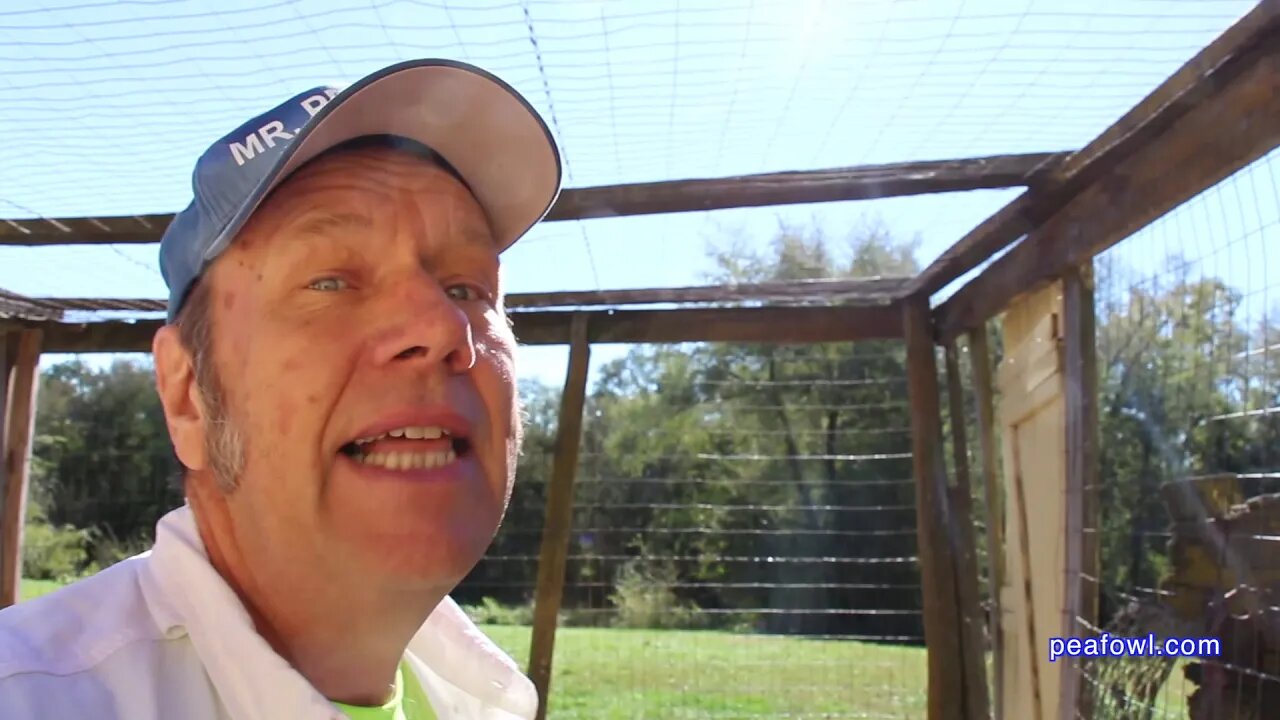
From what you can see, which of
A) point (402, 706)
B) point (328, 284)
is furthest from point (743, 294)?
point (328, 284)

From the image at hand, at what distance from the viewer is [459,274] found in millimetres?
1347

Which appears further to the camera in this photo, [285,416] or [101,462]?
[101,462]

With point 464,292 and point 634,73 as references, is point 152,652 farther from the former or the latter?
point 634,73

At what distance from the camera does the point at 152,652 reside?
3.43 ft

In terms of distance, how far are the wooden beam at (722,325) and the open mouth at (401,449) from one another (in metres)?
2.79

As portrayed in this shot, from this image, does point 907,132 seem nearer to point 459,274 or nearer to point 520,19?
point 520,19

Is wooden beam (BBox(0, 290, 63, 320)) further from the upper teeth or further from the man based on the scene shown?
the upper teeth

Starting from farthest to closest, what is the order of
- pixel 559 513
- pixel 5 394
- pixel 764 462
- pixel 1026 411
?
pixel 764 462, pixel 5 394, pixel 559 513, pixel 1026 411

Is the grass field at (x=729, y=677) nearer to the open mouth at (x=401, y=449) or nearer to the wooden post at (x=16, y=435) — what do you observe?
the wooden post at (x=16, y=435)

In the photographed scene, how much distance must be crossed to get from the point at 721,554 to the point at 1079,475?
4706 millimetres

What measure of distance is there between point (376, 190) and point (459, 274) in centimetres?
15

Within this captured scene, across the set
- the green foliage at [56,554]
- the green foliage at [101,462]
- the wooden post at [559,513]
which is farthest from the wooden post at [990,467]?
the green foliage at [56,554]

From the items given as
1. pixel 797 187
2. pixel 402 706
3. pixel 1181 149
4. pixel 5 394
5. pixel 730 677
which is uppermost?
pixel 797 187

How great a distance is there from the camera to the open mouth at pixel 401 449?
45.8 inches
